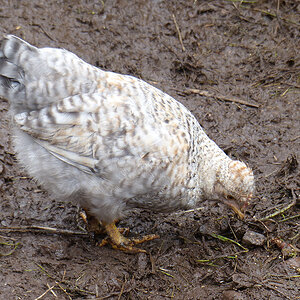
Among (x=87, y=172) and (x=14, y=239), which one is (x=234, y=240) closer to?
(x=87, y=172)

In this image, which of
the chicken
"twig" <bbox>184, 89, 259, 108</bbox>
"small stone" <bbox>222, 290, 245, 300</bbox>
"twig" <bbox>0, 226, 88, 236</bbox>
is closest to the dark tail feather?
the chicken

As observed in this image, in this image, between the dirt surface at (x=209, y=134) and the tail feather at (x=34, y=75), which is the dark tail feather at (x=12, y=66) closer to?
the tail feather at (x=34, y=75)

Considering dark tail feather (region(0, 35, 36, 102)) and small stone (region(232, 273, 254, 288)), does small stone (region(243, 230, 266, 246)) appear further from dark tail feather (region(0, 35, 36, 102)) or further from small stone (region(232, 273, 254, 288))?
dark tail feather (region(0, 35, 36, 102))

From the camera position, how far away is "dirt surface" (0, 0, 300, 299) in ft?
14.5

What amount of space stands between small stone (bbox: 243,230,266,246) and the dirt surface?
13 mm

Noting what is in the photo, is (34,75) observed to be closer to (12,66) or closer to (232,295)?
(12,66)

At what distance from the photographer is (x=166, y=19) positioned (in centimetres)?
705

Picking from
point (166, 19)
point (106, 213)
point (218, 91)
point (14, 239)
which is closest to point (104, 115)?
point (106, 213)

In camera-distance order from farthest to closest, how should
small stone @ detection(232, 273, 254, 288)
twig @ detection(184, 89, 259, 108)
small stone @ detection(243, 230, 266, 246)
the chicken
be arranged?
1. twig @ detection(184, 89, 259, 108)
2. small stone @ detection(243, 230, 266, 246)
3. small stone @ detection(232, 273, 254, 288)
4. the chicken

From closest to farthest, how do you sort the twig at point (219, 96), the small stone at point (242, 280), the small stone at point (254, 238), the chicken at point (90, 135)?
the chicken at point (90, 135), the small stone at point (242, 280), the small stone at point (254, 238), the twig at point (219, 96)

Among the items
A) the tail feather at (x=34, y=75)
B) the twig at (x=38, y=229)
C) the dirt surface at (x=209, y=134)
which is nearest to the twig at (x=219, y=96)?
the dirt surface at (x=209, y=134)

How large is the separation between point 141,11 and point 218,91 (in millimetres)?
1685

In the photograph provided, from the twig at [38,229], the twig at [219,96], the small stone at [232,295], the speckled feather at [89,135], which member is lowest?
the twig at [38,229]

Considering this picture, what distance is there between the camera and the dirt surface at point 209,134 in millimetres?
4422
